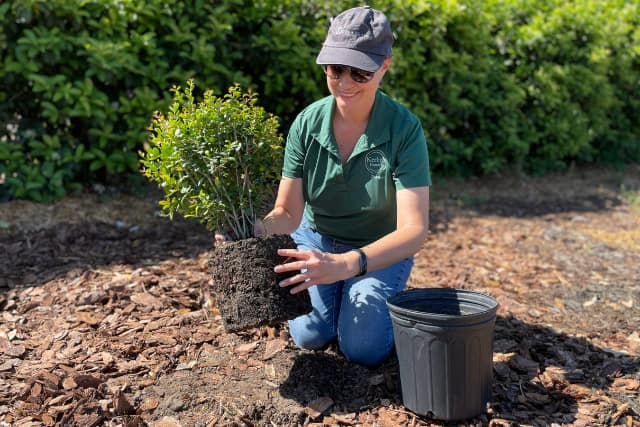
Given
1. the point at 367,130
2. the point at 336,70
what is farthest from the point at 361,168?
the point at 336,70

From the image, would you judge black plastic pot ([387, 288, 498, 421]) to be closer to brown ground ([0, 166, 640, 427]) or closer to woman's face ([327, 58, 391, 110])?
Result: brown ground ([0, 166, 640, 427])

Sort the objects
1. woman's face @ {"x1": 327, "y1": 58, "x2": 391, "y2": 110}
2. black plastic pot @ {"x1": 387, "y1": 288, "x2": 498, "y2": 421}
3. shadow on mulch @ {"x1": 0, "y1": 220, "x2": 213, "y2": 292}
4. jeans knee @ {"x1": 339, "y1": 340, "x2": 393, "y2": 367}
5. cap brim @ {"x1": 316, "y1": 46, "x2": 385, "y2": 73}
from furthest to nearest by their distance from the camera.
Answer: shadow on mulch @ {"x1": 0, "y1": 220, "x2": 213, "y2": 292} → jeans knee @ {"x1": 339, "y1": 340, "x2": 393, "y2": 367} → woman's face @ {"x1": 327, "y1": 58, "x2": 391, "y2": 110} → cap brim @ {"x1": 316, "y1": 46, "x2": 385, "y2": 73} → black plastic pot @ {"x1": 387, "y1": 288, "x2": 498, "y2": 421}

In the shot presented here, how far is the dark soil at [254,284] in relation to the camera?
2.77 meters

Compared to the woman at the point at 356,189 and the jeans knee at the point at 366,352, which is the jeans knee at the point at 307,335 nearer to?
the woman at the point at 356,189

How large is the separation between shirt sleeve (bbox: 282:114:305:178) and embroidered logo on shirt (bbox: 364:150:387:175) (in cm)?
32

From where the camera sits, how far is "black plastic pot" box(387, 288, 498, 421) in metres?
2.55

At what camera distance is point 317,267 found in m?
2.59

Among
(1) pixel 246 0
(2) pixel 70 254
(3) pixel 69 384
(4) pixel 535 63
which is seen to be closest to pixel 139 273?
(2) pixel 70 254

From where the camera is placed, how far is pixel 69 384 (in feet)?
9.47

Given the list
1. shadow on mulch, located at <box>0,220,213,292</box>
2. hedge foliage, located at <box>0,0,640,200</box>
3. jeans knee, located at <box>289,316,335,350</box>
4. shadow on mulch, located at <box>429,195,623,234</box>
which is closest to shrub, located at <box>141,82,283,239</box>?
jeans knee, located at <box>289,316,335,350</box>

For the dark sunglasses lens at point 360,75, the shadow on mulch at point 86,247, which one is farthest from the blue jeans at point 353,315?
the shadow on mulch at point 86,247

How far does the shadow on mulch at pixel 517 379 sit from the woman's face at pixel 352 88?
1206 millimetres

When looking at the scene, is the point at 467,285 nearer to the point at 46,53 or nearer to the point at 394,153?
the point at 394,153

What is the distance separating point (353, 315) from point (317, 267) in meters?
0.69
